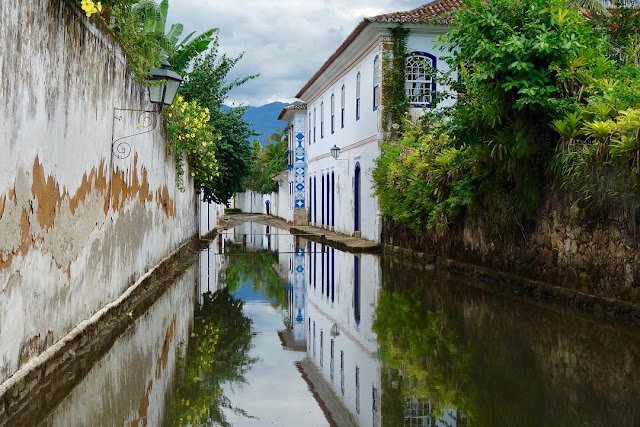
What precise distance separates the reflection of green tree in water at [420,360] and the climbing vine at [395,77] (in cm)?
1367

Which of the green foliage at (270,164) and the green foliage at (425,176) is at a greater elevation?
the green foliage at (270,164)

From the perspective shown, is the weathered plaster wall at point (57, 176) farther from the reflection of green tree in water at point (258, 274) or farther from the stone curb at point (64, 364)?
the reflection of green tree in water at point (258, 274)

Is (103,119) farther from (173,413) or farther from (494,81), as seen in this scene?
(494,81)

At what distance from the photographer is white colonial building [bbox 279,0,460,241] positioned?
79.3 feet

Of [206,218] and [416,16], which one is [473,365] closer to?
[416,16]

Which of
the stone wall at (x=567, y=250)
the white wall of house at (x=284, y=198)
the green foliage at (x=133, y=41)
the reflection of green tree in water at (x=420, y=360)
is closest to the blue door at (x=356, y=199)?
the stone wall at (x=567, y=250)

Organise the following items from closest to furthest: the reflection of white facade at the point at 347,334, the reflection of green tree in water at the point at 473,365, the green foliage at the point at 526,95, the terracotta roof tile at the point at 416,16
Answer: the reflection of green tree in water at the point at 473,365 < the reflection of white facade at the point at 347,334 < the green foliage at the point at 526,95 < the terracotta roof tile at the point at 416,16

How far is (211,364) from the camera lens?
23.9 feet

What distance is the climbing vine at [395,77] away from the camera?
23984 millimetres

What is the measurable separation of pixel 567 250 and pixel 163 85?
6.60 m

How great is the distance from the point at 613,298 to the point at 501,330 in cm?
209

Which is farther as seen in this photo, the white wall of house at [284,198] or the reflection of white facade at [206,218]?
the white wall of house at [284,198]

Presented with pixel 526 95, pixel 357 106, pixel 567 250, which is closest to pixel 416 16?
pixel 357 106

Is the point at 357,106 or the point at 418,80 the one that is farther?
the point at 357,106
